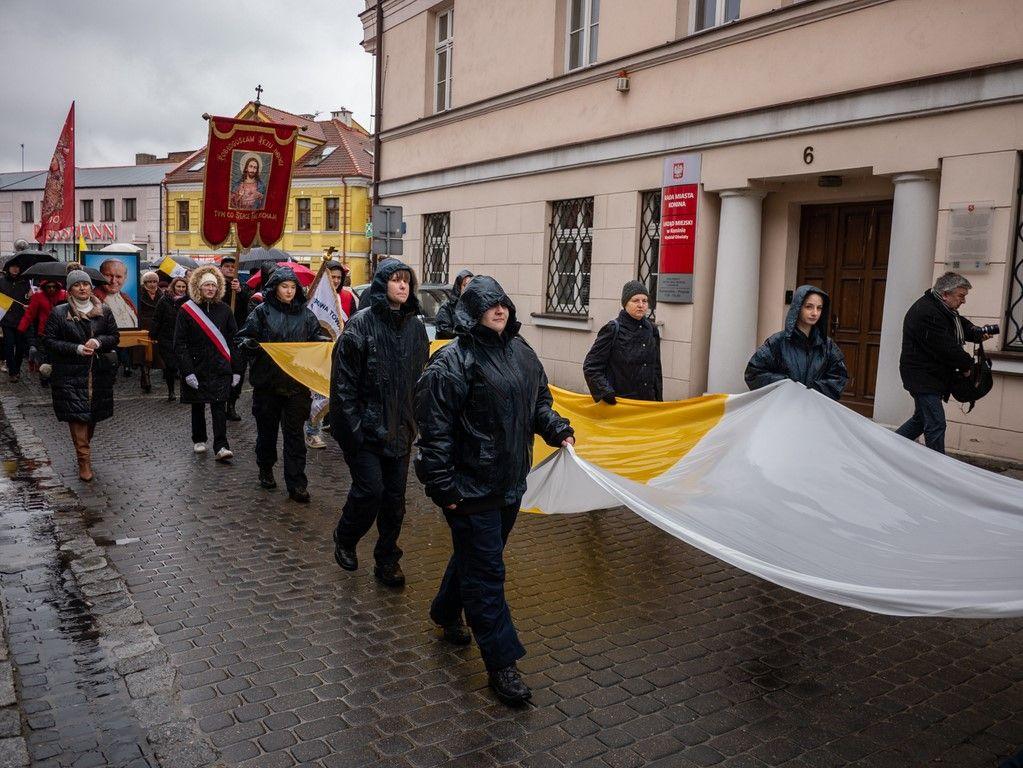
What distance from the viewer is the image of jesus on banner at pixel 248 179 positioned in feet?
40.6

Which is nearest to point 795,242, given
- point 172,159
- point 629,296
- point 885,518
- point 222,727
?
point 629,296

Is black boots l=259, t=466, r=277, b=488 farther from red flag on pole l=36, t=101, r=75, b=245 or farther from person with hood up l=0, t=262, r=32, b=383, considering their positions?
red flag on pole l=36, t=101, r=75, b=245

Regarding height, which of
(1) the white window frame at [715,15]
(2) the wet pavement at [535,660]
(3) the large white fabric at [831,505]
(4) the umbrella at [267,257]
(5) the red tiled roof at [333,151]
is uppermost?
(5) the red tiled roof at [333,151]

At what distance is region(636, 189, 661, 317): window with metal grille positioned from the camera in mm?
13305

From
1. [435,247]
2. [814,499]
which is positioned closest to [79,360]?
[814,499]

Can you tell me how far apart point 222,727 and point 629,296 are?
4814 millimetres

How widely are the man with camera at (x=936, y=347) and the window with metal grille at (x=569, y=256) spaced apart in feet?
24.3

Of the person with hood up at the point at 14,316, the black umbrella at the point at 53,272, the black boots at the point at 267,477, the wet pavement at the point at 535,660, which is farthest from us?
the person with hood up at the point at 14,316

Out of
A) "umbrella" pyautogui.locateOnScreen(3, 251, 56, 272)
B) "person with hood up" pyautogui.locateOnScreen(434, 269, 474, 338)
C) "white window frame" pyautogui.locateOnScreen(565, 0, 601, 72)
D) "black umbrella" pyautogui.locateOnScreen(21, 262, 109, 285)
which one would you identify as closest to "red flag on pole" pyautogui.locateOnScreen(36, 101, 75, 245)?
"umbrella" pyautogui.locateOnScreen(3, 251, 56, 272)

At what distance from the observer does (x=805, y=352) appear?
640 centimetres

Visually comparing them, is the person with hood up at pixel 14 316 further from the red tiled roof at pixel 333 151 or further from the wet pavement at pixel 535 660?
the red tiled roof at pixel 333 151

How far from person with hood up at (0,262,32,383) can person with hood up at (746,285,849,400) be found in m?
14.0

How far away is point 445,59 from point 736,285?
10511 mm

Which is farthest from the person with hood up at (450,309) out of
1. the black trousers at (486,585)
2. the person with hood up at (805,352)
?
the black trousers at (486,585)
